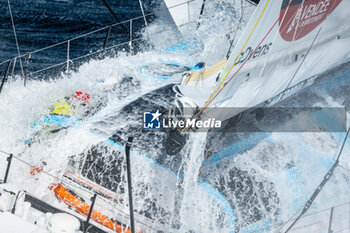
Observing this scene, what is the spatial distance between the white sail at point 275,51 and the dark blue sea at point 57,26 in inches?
126

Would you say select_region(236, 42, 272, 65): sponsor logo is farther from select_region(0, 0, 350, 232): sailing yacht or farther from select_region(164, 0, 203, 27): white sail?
select_region(164, 0, 203, 27): white sail

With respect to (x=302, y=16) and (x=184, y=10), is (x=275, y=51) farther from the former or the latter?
(x=184, y=10)

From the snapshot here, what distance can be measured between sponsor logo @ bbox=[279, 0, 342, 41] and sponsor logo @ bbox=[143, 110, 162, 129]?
3.96 feet

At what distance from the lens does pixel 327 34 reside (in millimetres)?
2857

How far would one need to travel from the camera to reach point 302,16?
222 centimetres

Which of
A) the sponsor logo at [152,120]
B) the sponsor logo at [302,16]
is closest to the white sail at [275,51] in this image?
the sponsor logo at [302,16]

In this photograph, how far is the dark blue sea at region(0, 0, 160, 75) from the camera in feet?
16.3

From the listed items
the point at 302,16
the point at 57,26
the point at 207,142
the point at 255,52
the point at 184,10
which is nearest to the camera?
the point at 255,52

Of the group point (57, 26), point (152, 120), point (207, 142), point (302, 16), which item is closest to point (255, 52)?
point (302, 16)

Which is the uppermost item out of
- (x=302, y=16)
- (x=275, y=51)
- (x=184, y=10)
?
(x=184, y=10)

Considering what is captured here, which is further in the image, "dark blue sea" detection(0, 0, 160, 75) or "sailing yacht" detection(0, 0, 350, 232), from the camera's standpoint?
"dark blue sea" detection(0, 0, 160, 75)

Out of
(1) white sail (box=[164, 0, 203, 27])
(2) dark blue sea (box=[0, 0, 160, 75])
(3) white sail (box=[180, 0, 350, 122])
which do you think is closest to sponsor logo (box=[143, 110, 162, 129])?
(3) white sail (box=[180, 0, 350, 122])

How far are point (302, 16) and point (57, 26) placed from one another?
14.8ft

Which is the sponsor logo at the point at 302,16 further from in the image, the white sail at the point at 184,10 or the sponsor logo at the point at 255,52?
the white sail at the point at 184,10
